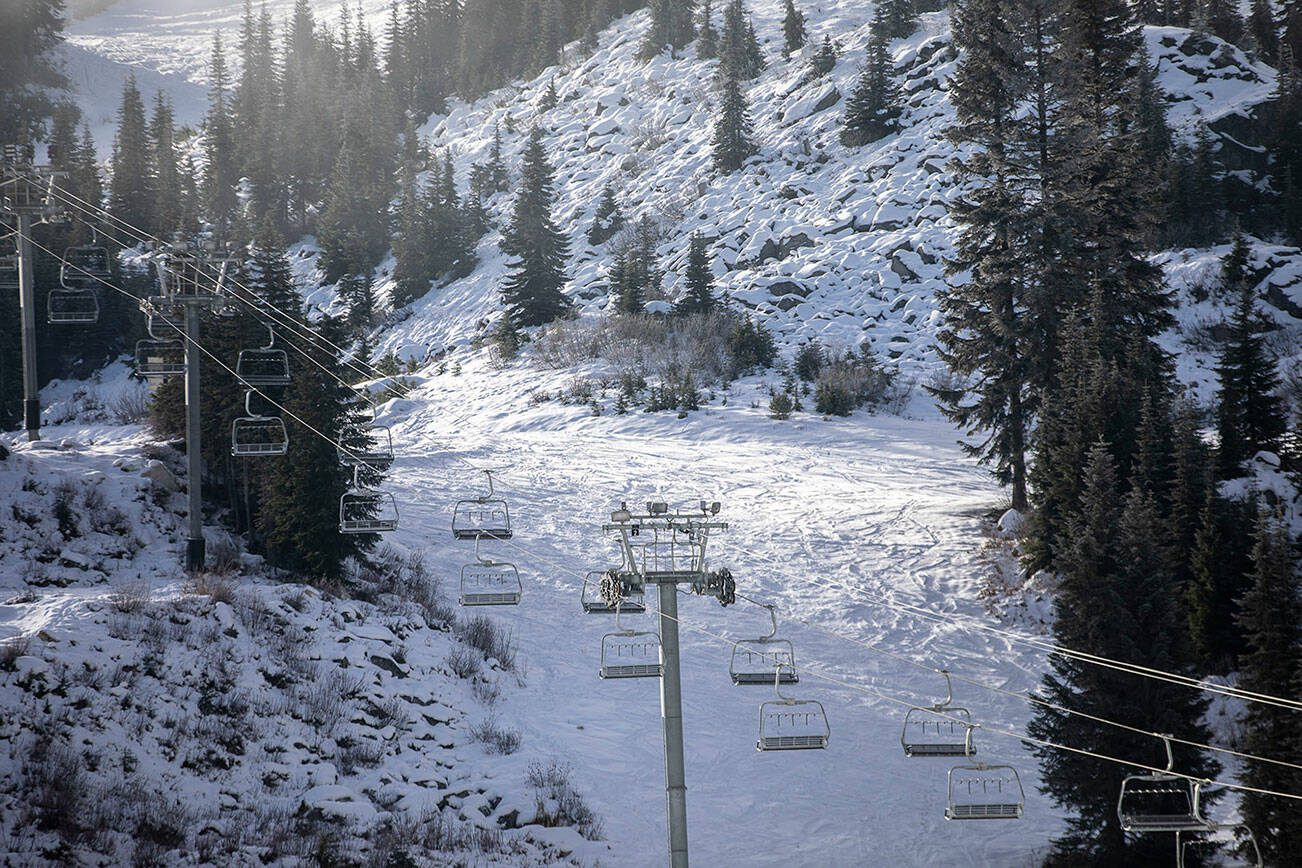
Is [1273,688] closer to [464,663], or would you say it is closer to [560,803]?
[560,803]

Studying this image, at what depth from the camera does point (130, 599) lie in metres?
17.3

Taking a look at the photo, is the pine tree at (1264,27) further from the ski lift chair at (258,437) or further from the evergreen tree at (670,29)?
the ski lift chair at (258,437)

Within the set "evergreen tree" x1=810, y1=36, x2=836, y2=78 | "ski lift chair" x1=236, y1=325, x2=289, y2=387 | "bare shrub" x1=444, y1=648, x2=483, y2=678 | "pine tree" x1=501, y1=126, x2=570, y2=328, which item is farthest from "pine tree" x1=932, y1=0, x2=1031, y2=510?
"evergreen tree" x1=810, y1=36, x2=836, y2=78

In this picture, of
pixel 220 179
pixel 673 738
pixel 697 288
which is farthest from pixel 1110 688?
pixel 220 179

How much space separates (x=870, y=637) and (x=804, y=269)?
31.3 meters

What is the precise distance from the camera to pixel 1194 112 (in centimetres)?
4944

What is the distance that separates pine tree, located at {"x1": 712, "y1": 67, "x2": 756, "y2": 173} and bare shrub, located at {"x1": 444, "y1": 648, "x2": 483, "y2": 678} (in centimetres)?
4768

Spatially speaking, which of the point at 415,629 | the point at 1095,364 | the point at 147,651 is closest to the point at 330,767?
the point at 147,651

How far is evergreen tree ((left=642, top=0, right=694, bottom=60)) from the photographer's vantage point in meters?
80.6

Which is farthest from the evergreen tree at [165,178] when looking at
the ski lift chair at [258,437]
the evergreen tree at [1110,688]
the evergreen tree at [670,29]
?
the evergreen tree at [1110,688]

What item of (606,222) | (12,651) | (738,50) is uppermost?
(738,50)

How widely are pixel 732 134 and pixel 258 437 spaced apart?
47.4 metres

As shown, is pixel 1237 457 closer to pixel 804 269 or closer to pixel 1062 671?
pixel 1062 671

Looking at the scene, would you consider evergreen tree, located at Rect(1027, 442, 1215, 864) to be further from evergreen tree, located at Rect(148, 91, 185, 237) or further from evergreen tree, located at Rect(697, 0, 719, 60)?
evergreen tree, located at Rect(697, 0, 719, 60)
